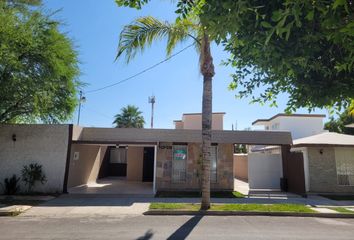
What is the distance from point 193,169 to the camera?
1648 cm

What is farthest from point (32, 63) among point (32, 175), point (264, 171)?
point (264, 171)

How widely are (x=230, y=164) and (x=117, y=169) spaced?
40.5ft

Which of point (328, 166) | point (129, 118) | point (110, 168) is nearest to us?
point (328, 166)

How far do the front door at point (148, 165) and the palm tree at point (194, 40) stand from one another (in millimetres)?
11106

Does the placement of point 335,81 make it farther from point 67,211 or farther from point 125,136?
point 125,136

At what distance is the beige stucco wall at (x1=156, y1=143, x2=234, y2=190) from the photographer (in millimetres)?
16281

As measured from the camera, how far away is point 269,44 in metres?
3.85

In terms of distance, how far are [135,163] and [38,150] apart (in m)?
8.26

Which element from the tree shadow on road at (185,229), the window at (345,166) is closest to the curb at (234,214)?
the tree shadow on road at (185,229)

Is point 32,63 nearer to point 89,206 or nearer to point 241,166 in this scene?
point 89,206

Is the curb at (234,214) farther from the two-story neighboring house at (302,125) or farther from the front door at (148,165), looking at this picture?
the two-story neighboring house at (302,125)

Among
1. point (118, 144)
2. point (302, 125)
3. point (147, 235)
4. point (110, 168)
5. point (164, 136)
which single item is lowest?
point (147, 235)

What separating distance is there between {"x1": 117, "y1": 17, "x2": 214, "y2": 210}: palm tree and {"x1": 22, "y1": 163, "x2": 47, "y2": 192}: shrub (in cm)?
835

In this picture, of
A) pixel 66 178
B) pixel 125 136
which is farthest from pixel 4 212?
pixel 125 136
